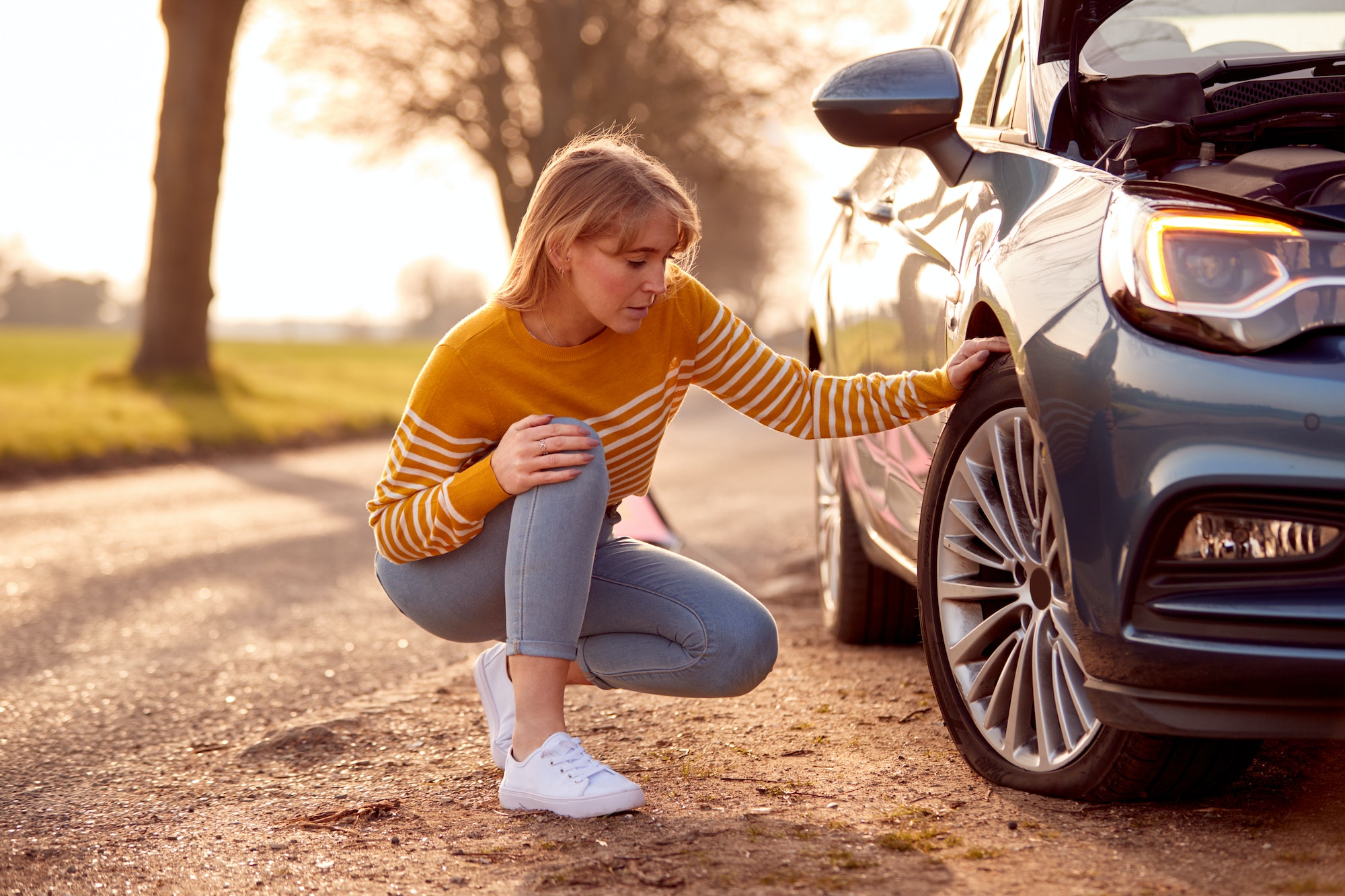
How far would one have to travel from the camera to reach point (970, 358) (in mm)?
2541

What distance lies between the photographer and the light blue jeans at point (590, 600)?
262 centimetres

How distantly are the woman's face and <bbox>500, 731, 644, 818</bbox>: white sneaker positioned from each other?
0.81 m

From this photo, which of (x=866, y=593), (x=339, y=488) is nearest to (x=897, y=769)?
(x=866, y=593)

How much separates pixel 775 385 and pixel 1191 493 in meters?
1.21

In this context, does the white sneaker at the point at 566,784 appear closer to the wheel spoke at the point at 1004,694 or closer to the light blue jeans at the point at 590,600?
the light blue jeans at the point at 590,600

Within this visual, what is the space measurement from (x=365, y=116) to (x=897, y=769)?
20.5 meters


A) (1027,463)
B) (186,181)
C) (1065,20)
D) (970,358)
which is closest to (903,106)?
(1065,20)

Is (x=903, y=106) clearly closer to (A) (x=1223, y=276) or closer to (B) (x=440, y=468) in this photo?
(A) (x=1223, y=276)

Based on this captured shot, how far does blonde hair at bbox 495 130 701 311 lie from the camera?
2.63 m

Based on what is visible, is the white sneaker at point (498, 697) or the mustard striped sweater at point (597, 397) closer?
the mustard striped sweater at point (597, 397)

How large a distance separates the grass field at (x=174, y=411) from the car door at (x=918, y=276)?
7.80 m

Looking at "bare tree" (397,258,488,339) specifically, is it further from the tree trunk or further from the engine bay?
the engine bay

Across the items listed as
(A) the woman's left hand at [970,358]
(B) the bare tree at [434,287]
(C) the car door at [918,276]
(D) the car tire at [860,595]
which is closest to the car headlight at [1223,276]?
(A) the woman's left hand at [970,358]

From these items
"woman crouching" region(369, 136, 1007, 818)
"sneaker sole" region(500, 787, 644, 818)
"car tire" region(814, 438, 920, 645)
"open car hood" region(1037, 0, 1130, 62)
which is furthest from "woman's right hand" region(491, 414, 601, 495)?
"car tire" region(814, 438, 920, 645)
